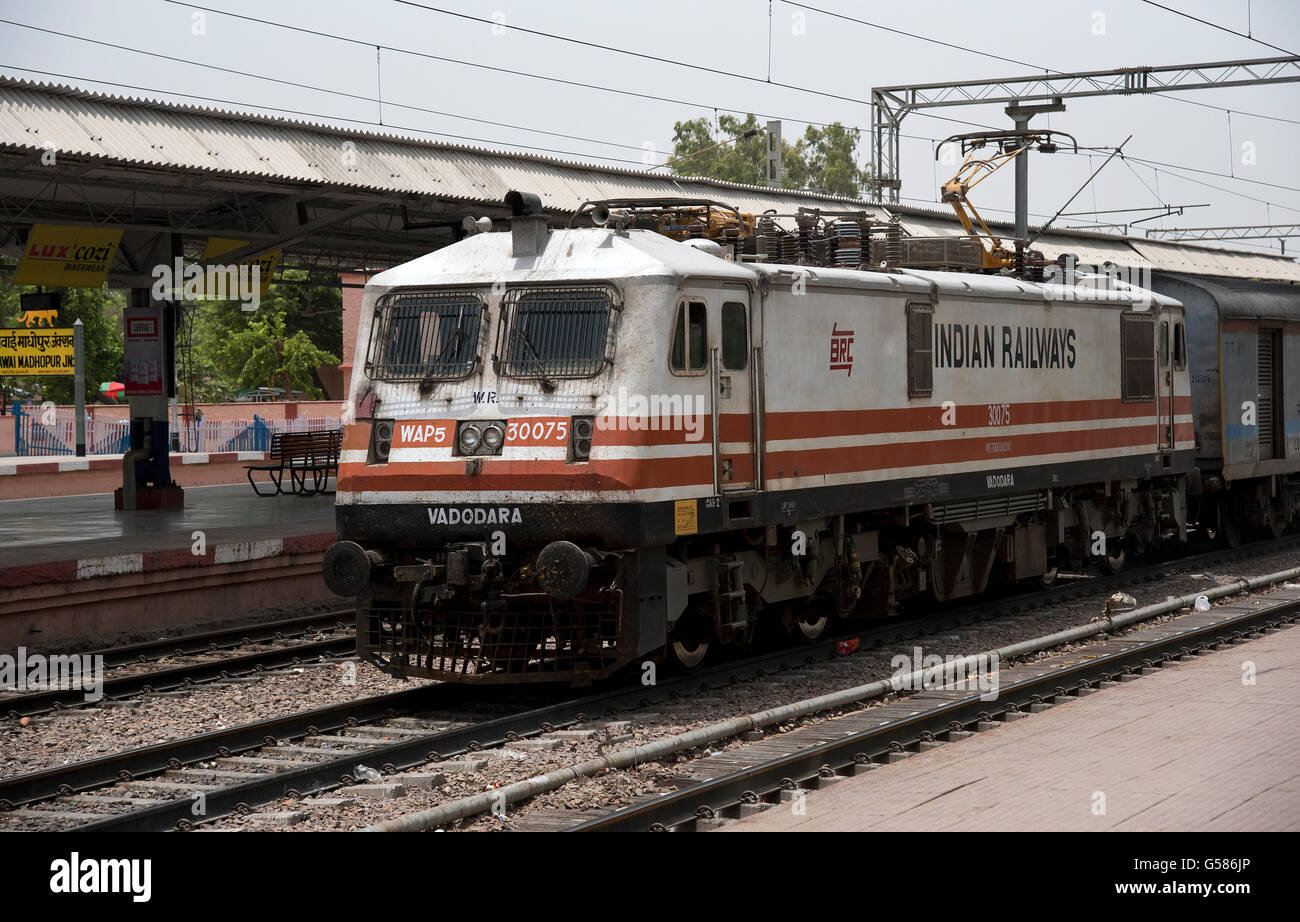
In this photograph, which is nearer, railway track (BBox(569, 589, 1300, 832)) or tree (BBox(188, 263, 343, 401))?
railway track (BBox(569, 589, 1300, 832))

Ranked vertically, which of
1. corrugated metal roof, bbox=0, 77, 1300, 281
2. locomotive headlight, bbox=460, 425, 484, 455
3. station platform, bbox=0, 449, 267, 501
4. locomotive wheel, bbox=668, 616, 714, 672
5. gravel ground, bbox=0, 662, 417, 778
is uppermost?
corrugated metal roof, bbox=0, 77, 1300, 281

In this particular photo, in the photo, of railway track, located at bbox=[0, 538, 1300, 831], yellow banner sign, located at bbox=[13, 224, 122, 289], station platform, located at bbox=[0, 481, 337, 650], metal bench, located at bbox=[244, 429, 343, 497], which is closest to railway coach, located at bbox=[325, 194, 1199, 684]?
railway track, located at bbox=[0, 538, 1300, 831]

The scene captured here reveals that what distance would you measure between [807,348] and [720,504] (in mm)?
1717

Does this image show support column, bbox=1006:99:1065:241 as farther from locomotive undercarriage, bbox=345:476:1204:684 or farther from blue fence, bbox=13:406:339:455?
blue fence, bbox=13:406:339:455

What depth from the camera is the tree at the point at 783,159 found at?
95.9 metres

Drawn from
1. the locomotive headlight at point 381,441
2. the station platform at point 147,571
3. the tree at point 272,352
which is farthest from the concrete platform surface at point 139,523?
the tree at point 272,352

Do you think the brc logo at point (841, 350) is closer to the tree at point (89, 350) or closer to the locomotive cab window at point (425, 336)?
the locomotive cab window at point (425, 336)

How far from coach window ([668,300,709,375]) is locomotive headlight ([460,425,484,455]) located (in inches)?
58.4

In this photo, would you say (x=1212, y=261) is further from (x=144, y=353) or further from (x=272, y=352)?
(x=272, y=352)

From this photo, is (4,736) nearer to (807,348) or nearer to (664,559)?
(664,559)

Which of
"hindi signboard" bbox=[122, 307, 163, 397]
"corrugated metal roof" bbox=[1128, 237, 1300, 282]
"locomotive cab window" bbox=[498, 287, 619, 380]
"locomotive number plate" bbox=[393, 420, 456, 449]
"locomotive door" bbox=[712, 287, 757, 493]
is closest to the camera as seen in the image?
"locomotive cab window" bbox=[498, 287, 619, 380]

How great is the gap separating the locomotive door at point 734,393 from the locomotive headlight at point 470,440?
1.73 metres

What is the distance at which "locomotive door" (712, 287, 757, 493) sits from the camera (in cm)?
1135

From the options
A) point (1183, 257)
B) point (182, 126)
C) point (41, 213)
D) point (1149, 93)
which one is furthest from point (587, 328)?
point (1183, 257)
